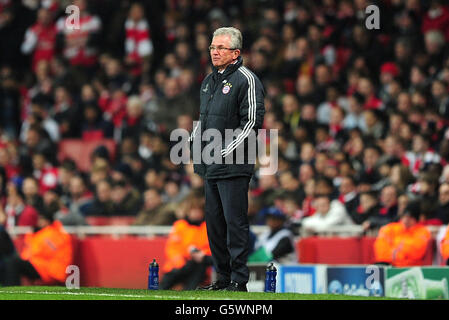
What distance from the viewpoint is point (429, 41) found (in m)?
16.0

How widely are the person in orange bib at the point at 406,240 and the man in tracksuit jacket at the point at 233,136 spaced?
406 cm

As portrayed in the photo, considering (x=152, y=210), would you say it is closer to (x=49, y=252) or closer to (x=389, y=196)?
(x=49, y=252)

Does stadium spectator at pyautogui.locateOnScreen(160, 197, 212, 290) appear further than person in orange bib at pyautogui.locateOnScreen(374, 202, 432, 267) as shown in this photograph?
Yes

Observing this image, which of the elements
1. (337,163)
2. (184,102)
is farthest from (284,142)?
(184,102)

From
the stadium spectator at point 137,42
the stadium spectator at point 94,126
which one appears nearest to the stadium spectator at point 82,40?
the stadium spectator at point 137,42

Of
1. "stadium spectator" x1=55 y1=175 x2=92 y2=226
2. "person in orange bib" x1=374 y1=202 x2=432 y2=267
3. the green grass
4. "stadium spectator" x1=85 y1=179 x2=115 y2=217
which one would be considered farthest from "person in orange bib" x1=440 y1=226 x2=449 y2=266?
"stadium spectator" x1=85 y1=179 x2=115 y2=217

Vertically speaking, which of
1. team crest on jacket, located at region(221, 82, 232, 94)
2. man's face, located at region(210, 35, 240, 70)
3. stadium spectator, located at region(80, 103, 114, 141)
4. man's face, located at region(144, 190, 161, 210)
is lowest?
Answer: man's face, located at region(144, 190, 161, 210)

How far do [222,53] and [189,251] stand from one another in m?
4.85

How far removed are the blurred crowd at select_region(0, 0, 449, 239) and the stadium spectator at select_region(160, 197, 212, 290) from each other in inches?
15.1

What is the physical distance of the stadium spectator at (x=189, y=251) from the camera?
12727 mm

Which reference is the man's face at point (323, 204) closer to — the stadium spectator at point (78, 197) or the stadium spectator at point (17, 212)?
the stadium spectator at point (78, 197)

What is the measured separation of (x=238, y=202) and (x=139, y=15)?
39.4ft

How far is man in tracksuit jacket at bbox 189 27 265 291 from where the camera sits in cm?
840

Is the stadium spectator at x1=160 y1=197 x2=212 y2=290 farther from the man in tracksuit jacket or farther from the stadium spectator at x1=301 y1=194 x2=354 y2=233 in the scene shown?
the man in tracksuit jacket
